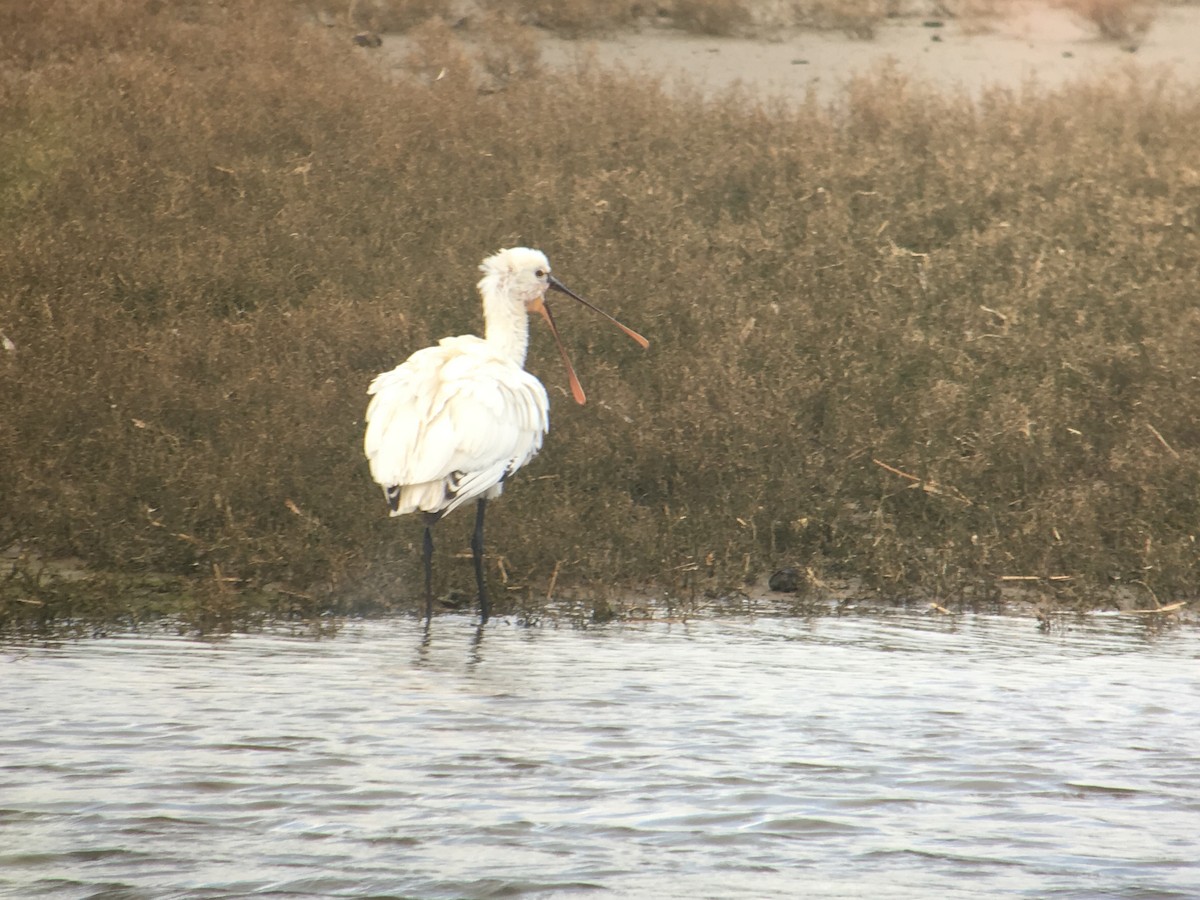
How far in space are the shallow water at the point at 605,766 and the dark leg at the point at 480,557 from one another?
0.51m

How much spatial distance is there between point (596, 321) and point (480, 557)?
117 inches

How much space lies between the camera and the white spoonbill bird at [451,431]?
7.66m

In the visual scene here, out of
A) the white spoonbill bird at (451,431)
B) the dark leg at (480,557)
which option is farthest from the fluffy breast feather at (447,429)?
the dark leg at (480,557)

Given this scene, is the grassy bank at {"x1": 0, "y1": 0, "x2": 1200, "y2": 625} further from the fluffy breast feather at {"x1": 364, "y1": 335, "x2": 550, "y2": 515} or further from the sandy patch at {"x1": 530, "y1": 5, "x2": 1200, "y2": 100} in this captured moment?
the sandy patch at {"x1": 530, "y1": 5, "x2": 1200, "y2": 100}

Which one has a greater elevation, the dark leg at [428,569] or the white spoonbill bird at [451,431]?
the white spoonbill bird at [451,431]

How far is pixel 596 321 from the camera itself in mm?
10688

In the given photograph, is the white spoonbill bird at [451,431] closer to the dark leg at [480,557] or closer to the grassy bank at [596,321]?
the dark leg at [480,557]

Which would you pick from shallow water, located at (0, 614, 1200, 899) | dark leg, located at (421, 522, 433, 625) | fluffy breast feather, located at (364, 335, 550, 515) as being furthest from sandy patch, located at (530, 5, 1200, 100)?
shallow water, located at (0, 614, 1200, 899)

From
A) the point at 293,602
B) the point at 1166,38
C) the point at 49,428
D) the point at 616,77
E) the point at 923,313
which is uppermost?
the point at 1166,38

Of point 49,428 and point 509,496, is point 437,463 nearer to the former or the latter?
point 509,496

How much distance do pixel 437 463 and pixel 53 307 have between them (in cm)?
406

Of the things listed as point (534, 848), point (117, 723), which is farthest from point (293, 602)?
point (534, 848)

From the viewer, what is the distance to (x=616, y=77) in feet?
49.6

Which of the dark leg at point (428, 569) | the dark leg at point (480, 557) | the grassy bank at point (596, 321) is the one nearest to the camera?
the dark leg at point (428, 569)
